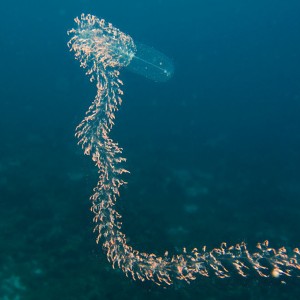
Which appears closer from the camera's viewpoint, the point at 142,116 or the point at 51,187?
the point at 51,187

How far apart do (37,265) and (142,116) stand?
5.31 m

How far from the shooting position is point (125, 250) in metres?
7.95

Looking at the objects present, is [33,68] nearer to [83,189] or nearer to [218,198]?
[83,189]

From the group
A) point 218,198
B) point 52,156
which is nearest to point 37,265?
point 52,156

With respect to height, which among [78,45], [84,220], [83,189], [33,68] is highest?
[33,68]

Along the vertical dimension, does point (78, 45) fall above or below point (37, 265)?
above

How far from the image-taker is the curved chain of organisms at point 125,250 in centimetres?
784

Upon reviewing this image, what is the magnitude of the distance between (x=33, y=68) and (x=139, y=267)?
7698 millimetres

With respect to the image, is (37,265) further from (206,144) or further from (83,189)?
(206,144)

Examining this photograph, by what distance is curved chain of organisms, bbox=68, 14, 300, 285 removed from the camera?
7.84 metres

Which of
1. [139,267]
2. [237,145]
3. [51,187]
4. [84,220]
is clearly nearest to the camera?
[139,267]

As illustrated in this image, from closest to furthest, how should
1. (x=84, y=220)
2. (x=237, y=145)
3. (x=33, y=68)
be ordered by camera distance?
1. (x=84, y=220)
2. (x=237, y=145)
3. (x=33, y=68)

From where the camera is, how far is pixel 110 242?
8.00m

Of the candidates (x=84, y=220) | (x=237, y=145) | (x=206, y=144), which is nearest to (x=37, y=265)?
(x=84, y=220)
